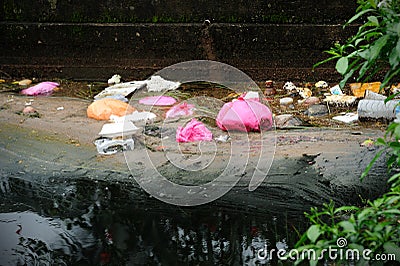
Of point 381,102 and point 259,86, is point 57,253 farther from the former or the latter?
point 259,86

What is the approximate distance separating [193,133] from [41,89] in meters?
2.01

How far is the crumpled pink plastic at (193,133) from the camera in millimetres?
4180

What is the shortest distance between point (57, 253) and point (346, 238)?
1573 millimetres

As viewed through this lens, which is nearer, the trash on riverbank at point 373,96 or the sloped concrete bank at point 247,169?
the sloped concrete bank at point 247,169

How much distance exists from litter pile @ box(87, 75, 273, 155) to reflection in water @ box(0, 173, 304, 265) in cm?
72

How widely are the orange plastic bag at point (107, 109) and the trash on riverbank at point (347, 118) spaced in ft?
5.44

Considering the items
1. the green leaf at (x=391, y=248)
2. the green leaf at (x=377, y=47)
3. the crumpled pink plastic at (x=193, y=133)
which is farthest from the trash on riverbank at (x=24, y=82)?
the green leaf at (x=391, y=248)

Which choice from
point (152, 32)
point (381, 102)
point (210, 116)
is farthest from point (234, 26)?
point (381, 102)

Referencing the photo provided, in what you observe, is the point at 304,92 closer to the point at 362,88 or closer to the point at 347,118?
the point at 362,88

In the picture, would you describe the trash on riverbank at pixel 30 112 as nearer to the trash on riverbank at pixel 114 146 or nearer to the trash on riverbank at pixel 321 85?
the trash on riverbank at pixel 114 146

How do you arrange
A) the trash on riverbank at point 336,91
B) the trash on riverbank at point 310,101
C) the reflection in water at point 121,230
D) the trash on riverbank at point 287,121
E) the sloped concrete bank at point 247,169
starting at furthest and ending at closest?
the trash on riverbank at point 336,91 → the trash on riverbank at point 310,101 → the trash on riverbank at point 287,121 → the sloped concrete bank at point 247,169 → the reflection in water at point 121,230

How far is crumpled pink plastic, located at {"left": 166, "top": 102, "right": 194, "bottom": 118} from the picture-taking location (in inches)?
185

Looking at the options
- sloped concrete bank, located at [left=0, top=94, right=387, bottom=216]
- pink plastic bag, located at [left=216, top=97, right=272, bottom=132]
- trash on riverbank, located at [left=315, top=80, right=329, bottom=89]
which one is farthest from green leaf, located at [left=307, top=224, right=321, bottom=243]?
trash on riverbank, located at [left=315, top=80, right=329, bottom=89]

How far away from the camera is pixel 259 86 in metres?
5.55
